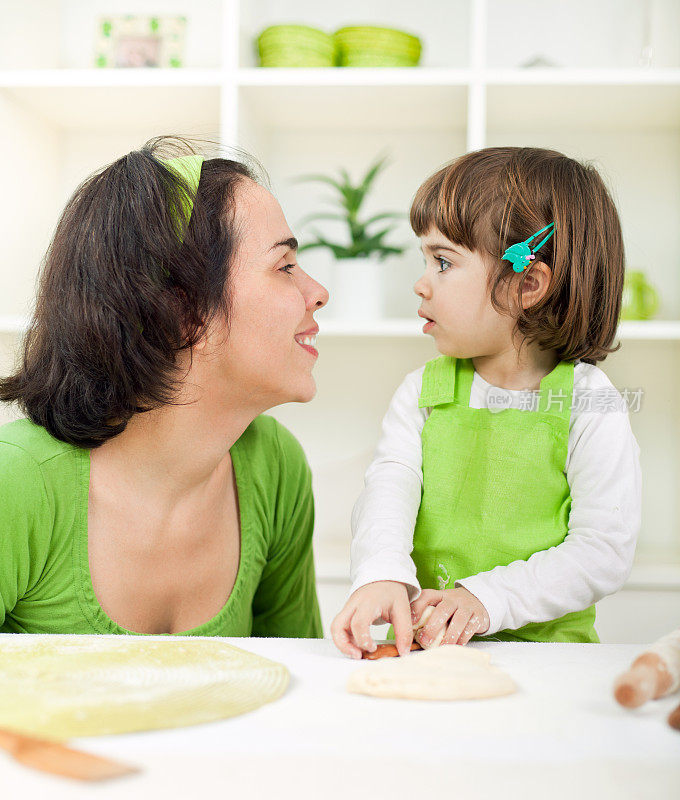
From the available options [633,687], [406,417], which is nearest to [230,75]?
[406,417]

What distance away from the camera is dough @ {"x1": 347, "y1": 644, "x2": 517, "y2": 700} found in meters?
0.55

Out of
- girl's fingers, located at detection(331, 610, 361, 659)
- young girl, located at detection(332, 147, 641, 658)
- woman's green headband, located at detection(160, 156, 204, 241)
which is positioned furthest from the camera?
young girl, located at detection(332, 147, 641, 658)

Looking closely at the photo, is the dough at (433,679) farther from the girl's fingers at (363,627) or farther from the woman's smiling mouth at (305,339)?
the woman's smiling mouth at (305,339)

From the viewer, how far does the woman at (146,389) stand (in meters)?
0.91

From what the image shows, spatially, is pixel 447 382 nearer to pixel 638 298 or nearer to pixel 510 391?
pixel 510 391

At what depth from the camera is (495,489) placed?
108cm

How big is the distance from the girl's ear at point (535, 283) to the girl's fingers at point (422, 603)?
462 mm

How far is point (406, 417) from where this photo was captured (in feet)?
3.85

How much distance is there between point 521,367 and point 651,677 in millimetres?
661

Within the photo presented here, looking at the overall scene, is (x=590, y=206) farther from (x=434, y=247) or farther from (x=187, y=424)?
(x=187, y=424)

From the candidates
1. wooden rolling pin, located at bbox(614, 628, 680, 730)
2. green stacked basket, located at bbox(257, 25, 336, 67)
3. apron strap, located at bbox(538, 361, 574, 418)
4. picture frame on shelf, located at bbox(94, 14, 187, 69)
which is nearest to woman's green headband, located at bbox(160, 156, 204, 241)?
apron strap, located at bbox(538, 361, 574, 418)

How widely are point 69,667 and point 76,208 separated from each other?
585mm

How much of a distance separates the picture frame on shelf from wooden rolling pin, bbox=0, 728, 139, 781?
1826 millimetres

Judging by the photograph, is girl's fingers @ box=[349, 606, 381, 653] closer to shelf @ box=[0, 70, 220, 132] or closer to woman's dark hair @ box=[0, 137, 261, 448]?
woman's dark hair @ box=[0, 137, 261, 448]
